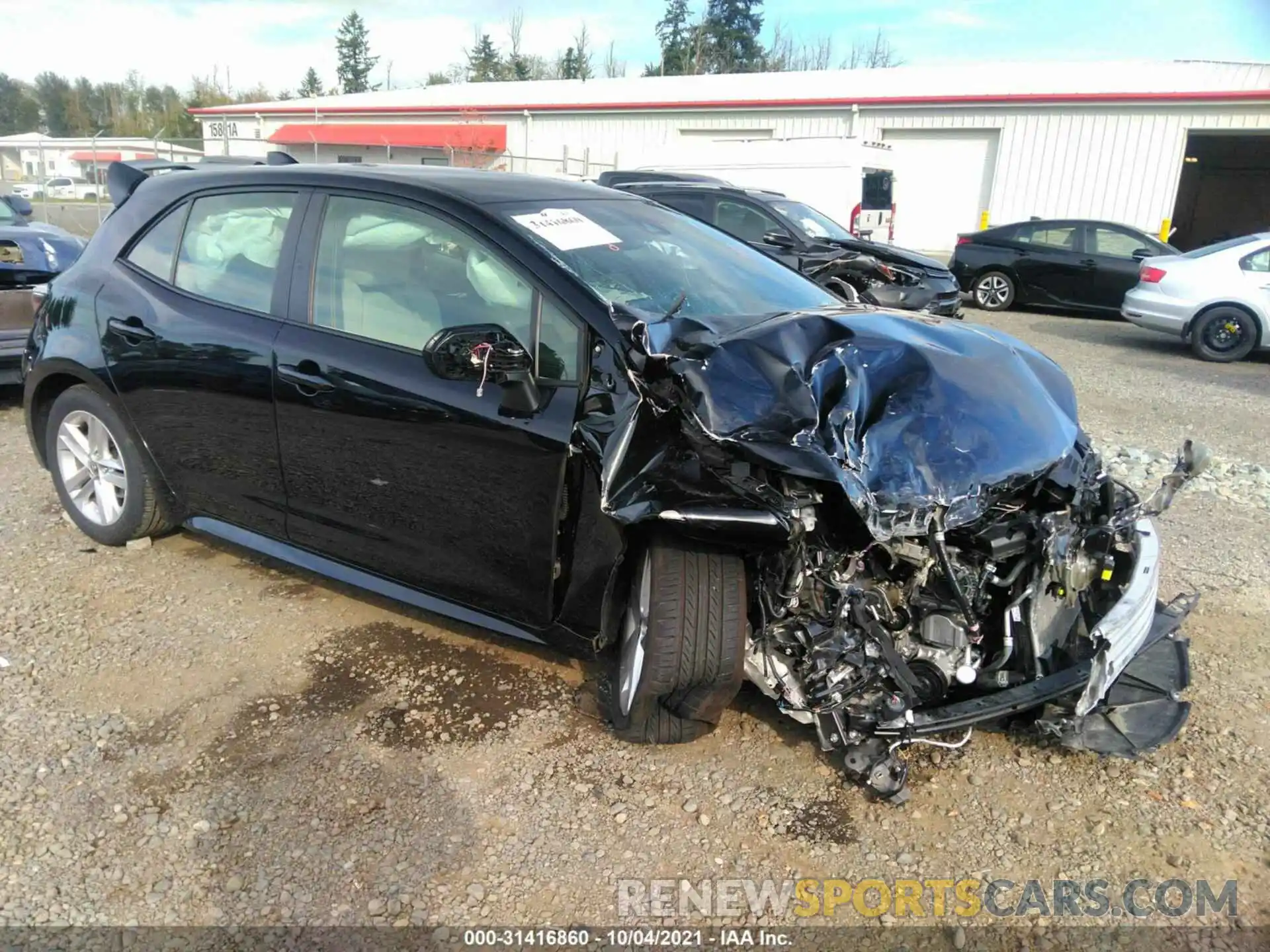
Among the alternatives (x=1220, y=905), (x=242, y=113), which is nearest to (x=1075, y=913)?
(x=1220, y=905)

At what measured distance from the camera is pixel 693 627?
107 inches

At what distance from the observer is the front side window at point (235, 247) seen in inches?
142

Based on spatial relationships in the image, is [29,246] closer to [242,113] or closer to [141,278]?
[141,278]

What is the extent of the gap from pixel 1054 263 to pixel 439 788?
13.7 m

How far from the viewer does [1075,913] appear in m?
2.41

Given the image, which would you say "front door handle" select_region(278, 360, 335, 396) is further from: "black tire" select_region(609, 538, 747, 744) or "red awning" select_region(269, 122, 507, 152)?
"red awning" select_region(269, 122, 507, 152)

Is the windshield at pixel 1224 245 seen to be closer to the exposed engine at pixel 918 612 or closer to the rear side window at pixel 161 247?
the exposed engine at pixel 918 612

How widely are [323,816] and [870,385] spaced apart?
2.02 m

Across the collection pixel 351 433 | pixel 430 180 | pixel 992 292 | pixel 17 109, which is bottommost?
pixel 992 292

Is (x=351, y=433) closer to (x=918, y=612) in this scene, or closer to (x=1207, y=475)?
(x=918, y=612)

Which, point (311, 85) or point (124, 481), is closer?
point (124, 481)

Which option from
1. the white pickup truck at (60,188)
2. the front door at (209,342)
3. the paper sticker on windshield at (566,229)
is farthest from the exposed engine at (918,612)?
the white pickup truck at (60,188)

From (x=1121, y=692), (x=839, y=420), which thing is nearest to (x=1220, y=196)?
(x=1121, y=692)

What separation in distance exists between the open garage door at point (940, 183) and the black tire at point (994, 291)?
842 cm
